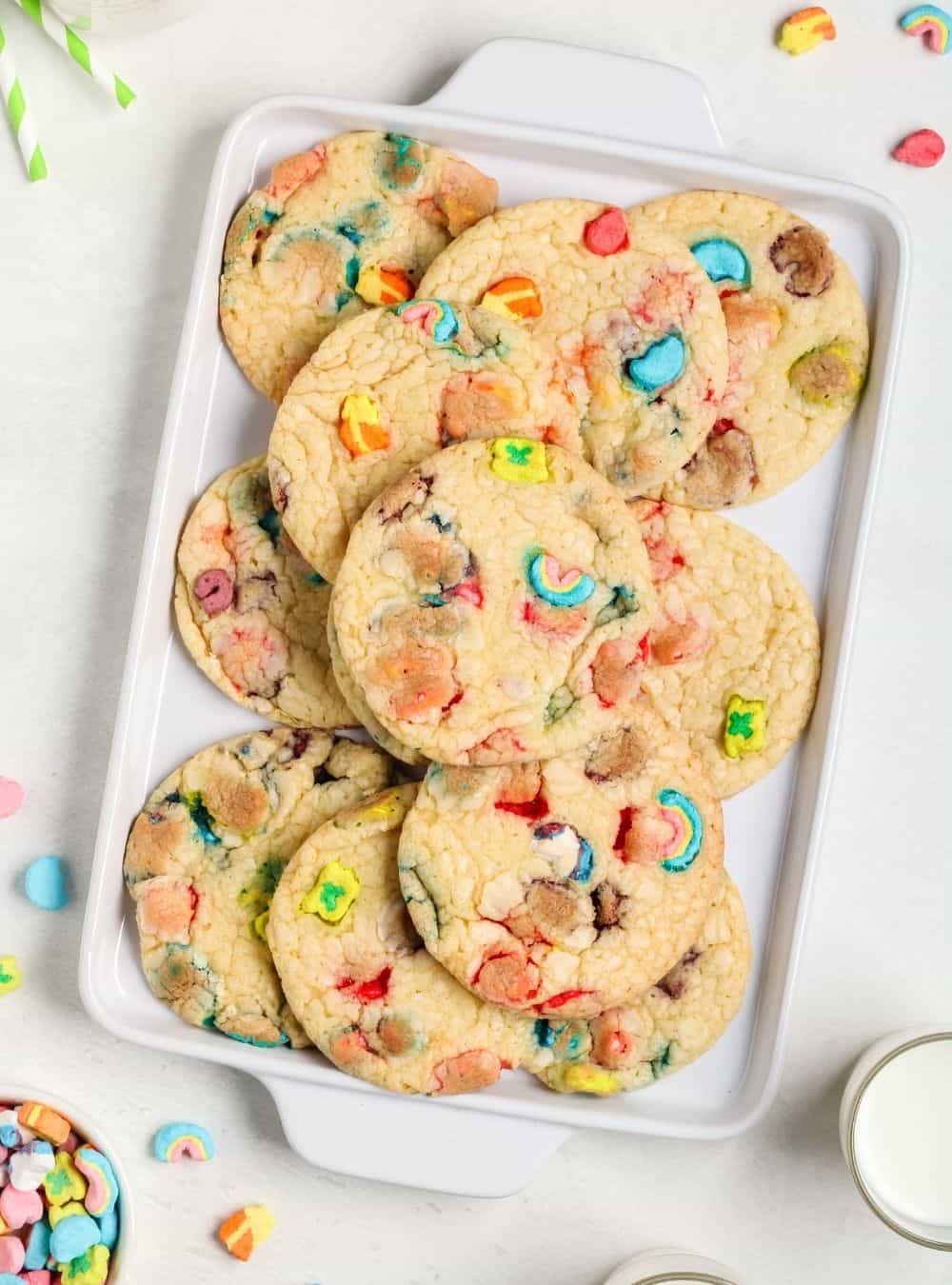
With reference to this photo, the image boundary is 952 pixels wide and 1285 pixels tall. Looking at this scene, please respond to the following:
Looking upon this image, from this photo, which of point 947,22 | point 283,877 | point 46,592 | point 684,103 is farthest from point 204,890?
A: point 947,22

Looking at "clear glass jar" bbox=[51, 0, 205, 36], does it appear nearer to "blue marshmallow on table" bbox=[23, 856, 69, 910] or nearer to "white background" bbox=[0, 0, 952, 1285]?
"white background" bbox=[0, 0, 952, 1285]

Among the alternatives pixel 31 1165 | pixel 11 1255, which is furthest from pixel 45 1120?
pixel 11 1255

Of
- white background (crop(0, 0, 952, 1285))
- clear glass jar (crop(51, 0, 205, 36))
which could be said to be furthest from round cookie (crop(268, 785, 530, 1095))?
clear glass jar (crop(51, 0, 205, 36))

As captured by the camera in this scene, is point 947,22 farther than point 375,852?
Yes

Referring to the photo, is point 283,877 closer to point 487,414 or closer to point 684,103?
→ point 487,414

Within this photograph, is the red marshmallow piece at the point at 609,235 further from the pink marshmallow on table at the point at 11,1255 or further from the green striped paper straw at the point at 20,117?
the pink marshmallow on table at the point at 11,1255

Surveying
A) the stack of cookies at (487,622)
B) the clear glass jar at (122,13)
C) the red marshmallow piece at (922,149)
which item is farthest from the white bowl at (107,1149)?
the red marshmallow piece at (922,149)
